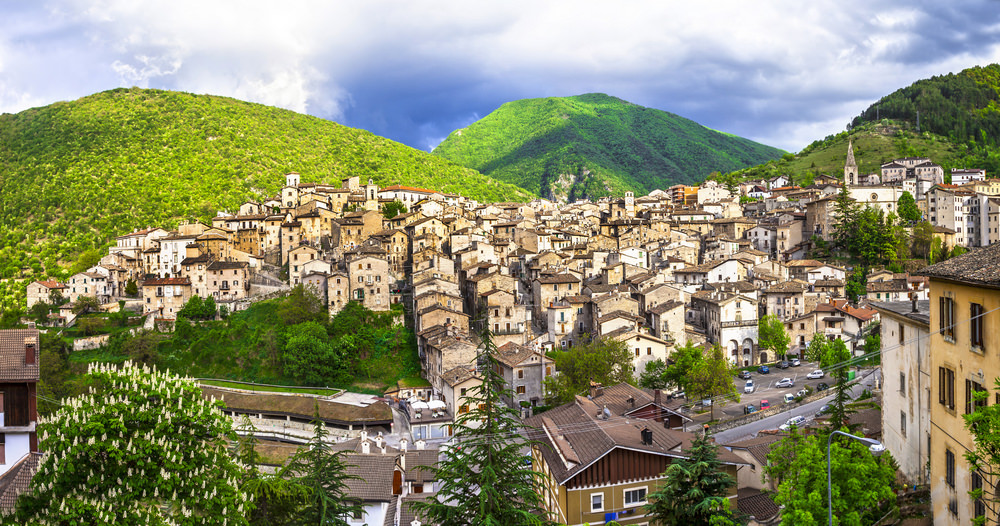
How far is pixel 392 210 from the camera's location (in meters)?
86.6

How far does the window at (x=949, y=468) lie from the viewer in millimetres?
16828

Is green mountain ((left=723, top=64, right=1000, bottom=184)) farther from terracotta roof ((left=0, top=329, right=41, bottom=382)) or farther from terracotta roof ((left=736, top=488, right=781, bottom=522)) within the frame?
terracotta roof ((left=0, top=329, right=41, bottom=382))

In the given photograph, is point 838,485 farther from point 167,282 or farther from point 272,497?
point 167,282

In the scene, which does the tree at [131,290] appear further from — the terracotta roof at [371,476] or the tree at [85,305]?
the terracotta roof at [371,476]

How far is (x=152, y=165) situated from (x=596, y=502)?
11511 cm

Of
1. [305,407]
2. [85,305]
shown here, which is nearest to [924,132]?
[305,407]

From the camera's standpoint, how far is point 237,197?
360ft

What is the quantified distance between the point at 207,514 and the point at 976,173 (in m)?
123

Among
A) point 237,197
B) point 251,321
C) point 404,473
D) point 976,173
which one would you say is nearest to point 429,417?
point 404,473

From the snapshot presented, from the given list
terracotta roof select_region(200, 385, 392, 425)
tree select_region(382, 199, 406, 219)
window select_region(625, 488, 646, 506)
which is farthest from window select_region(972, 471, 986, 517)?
tree select_region(382, 199, 406, 219)

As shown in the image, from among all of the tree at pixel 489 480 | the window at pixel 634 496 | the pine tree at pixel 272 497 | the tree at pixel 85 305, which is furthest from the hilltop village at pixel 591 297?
the pine tree at pixel 272 497

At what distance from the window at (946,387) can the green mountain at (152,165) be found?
9667cm

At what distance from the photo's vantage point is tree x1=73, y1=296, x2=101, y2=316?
7131 cm

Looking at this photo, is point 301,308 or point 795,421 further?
point 301,308
